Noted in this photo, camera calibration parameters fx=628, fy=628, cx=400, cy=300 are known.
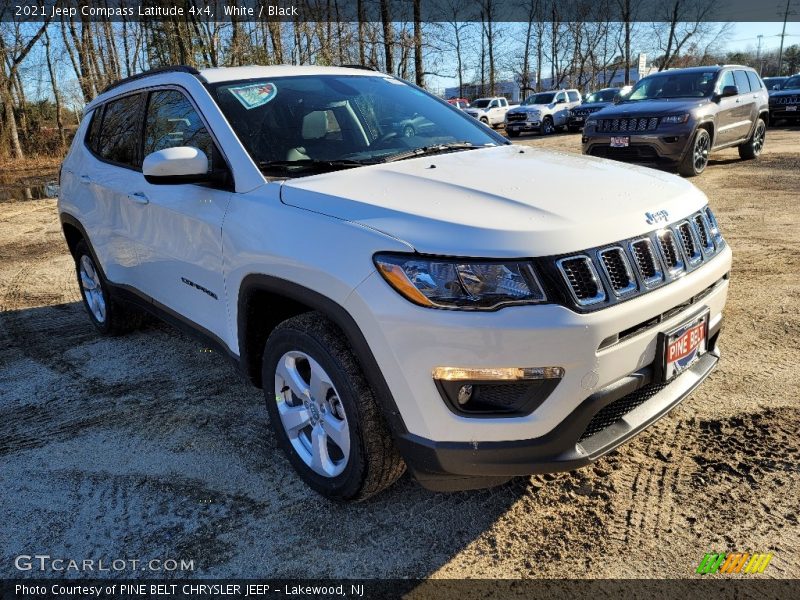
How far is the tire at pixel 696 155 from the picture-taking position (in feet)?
33.6

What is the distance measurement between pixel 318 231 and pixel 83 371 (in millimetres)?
2722

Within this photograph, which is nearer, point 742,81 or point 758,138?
point 742,81

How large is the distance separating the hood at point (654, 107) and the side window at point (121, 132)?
8597mm

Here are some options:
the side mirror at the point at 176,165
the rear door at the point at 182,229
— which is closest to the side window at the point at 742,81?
the rear door at the point at 182,229

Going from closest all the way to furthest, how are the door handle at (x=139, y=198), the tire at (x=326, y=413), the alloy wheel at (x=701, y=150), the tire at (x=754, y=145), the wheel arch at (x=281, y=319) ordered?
the wheel arch at (x=281, y=319)
the tire at (x=326, y=413)
the door handle at (x=139, y=198)
the alloy wheel at (x=701, y=150)
the tire at (x=754, y=145)

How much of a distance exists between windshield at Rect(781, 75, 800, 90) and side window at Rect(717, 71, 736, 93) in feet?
46.4

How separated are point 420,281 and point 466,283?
0.15 m

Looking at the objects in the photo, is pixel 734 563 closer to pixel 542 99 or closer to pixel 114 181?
pixel 114 181

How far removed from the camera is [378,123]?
344 cm

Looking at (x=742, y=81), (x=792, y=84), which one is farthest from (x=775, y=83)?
(x=742, y=81)

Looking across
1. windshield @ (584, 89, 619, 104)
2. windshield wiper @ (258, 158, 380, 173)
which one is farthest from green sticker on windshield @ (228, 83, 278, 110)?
windshield @ (584, 89, 619, 104)

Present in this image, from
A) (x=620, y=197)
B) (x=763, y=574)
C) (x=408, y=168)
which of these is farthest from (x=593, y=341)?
(x=408, y=168)

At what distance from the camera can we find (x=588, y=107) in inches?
941

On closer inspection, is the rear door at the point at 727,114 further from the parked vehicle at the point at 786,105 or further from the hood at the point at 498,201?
the parked vehicle at the point at 786,105
